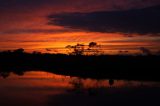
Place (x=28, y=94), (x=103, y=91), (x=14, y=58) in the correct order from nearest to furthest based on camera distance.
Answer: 1. (x=28, y=94)
2. (x=103, y=91)
3. (x=14, y=58)

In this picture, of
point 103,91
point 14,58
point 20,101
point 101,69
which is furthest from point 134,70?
point 14,58

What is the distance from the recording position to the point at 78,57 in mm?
62344

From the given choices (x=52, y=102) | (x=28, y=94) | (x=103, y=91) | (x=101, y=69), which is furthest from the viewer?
(x=101, y=69)

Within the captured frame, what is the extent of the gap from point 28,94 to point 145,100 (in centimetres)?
704

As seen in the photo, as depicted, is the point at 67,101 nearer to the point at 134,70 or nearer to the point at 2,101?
the point at 2,101

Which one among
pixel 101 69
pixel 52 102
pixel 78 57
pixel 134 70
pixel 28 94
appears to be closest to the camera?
pixel 52 102

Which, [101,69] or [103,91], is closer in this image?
[103,91]

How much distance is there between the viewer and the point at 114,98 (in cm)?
1955

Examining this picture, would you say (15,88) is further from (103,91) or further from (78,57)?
(78,57)

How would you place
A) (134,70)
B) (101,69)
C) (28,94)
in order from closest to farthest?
1. (28,94)
2. (134,70)
3. (101,69)

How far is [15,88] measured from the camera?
24469 mm

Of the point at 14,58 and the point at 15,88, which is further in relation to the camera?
the point at 14,58

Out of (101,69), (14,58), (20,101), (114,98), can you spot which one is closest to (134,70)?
(101,69)

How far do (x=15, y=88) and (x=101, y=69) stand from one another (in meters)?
18.8
